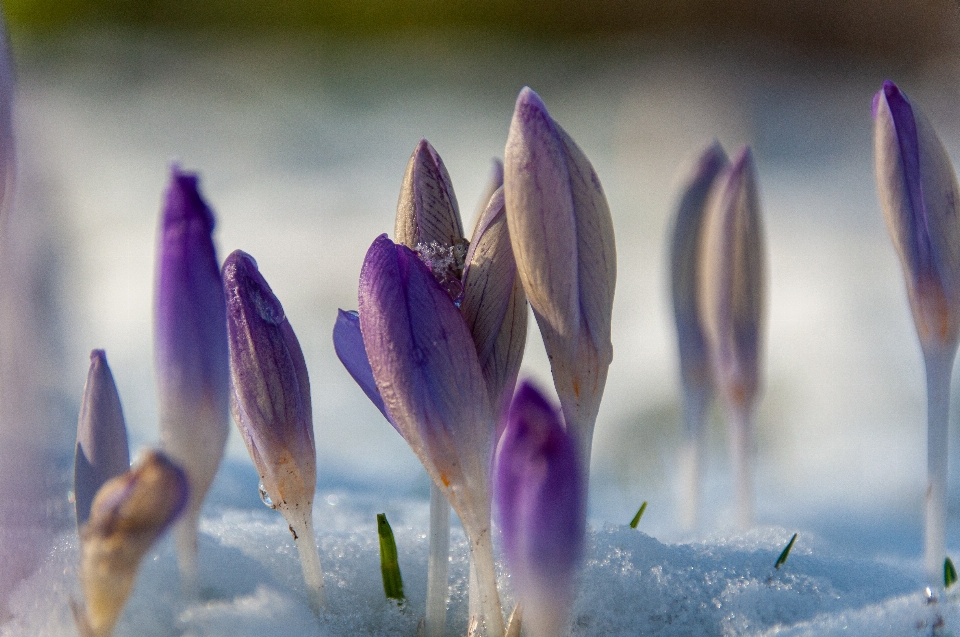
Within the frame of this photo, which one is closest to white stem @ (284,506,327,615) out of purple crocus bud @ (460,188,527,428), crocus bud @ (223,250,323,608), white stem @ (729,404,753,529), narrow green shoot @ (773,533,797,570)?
crocus bud @ (223,250,323,608)

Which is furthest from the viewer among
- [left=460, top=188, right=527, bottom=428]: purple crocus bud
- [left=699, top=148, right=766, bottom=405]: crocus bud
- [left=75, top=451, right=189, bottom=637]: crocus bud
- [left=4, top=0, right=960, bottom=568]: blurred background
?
[left=4, top=0, right=960, bottom=568]: blurred background

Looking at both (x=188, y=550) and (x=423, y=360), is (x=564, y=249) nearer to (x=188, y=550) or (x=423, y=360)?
(x=423, y=360)

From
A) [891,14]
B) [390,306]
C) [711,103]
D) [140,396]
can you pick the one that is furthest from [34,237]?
[891,14]

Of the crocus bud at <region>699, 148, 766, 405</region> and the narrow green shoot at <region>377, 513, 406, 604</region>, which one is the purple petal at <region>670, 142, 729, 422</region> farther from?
the narrow green shoot at <region>377, 513, 406, 604</region>

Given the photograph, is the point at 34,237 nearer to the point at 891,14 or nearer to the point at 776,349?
the point at 776,349

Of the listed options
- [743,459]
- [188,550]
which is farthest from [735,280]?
[188,550]

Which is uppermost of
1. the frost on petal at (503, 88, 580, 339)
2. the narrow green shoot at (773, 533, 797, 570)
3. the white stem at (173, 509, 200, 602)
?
the frost on petal at (503, 88, 580, 339)

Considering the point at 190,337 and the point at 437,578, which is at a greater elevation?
the point at 190,337
